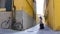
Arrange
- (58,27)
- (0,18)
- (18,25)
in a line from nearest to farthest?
(58,27), (18,25), (0,18)

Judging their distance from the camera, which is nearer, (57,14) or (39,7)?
(57,14)

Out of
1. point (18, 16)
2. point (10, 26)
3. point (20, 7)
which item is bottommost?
point (10, 26)

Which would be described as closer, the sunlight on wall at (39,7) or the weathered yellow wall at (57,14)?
the weathered yellow wall at (57,14)

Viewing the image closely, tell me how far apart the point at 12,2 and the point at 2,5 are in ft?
1.55

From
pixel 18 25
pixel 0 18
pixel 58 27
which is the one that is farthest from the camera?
pixel 0 18

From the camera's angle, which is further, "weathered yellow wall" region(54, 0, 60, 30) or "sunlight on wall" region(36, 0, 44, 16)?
"sunlight on wall" region(36, 0, 44, 16)

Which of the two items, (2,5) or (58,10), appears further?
(2,5)

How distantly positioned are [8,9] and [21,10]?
0.60 metres

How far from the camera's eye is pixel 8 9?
478 centimetres

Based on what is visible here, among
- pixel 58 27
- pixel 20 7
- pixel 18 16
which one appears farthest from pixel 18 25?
pixel 58 27

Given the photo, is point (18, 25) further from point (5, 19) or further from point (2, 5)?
point (2, 5)

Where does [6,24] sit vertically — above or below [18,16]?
below

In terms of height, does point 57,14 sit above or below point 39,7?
below

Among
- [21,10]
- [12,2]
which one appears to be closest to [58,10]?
[21,10]
